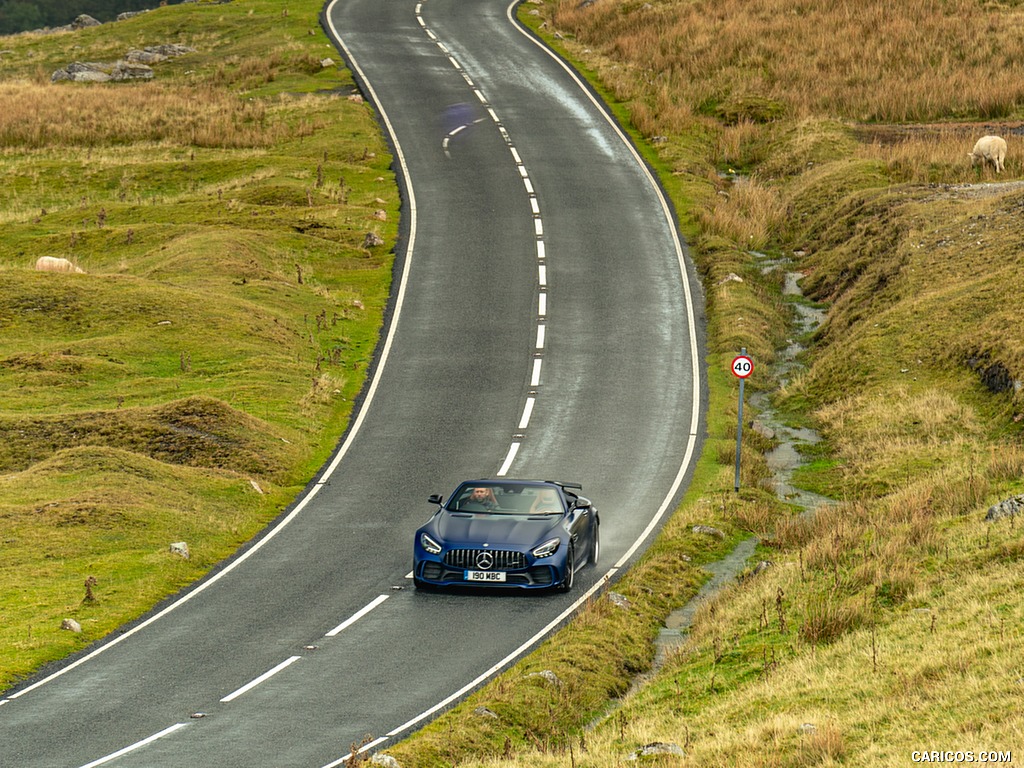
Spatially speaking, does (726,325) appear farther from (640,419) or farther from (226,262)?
(226,262)

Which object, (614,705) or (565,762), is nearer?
(565,762)

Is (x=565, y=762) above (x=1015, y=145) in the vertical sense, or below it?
below

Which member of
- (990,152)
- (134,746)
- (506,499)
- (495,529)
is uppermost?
(990,152)

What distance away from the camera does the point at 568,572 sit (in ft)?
69.6

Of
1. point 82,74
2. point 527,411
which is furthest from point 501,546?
point 82,74

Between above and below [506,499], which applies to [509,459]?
below

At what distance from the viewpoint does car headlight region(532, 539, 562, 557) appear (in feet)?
68.4

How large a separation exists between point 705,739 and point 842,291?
29841 millimetres

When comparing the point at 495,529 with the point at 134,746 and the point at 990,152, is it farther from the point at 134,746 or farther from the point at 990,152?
the point at 990,152

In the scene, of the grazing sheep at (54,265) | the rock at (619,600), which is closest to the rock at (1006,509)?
the rock at (619,600)

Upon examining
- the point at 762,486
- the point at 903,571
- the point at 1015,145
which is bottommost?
the point at 762,486

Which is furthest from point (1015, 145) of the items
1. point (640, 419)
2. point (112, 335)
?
point (112, 335)

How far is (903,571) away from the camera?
17.9 metres

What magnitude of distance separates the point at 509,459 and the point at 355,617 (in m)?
9.91
